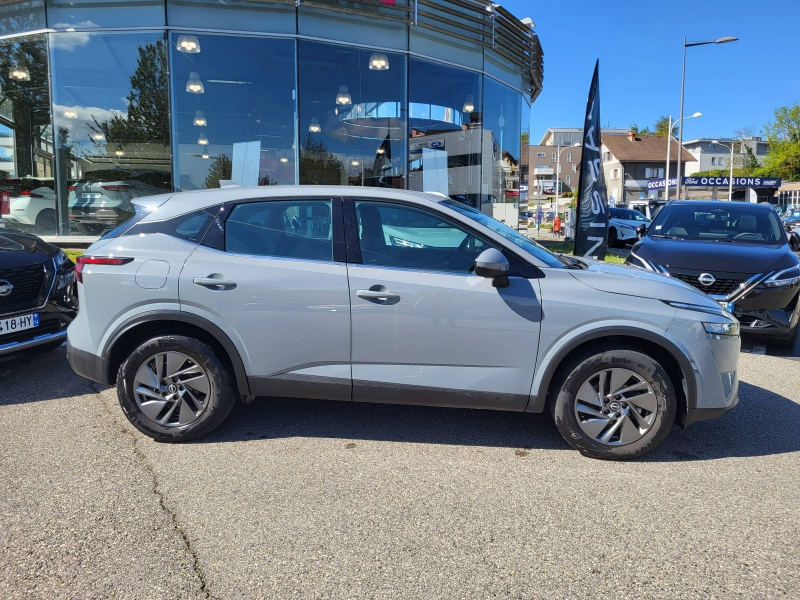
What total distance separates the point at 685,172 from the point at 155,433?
8912cm

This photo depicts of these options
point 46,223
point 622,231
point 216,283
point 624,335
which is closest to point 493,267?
point 624,335

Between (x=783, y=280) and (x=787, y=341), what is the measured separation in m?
0.79

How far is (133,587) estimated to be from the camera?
97.1 inches

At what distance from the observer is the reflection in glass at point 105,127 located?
12789 mm

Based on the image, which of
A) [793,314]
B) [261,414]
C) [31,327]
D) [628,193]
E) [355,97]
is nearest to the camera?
[261,414]

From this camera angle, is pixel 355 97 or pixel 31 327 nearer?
pixel 31 327

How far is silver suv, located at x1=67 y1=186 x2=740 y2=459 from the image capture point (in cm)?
363

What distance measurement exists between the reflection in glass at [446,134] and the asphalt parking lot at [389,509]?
1069cm

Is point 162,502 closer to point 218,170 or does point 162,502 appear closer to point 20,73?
point 218,170

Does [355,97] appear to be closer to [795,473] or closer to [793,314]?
[793,314]

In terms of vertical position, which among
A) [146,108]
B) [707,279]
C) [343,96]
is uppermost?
[343,96]

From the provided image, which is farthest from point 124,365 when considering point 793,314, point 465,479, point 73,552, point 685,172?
point 685,172

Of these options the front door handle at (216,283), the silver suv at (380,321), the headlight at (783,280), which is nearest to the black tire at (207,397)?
the silver suv at (380,321)

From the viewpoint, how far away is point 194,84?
42.7 ft
